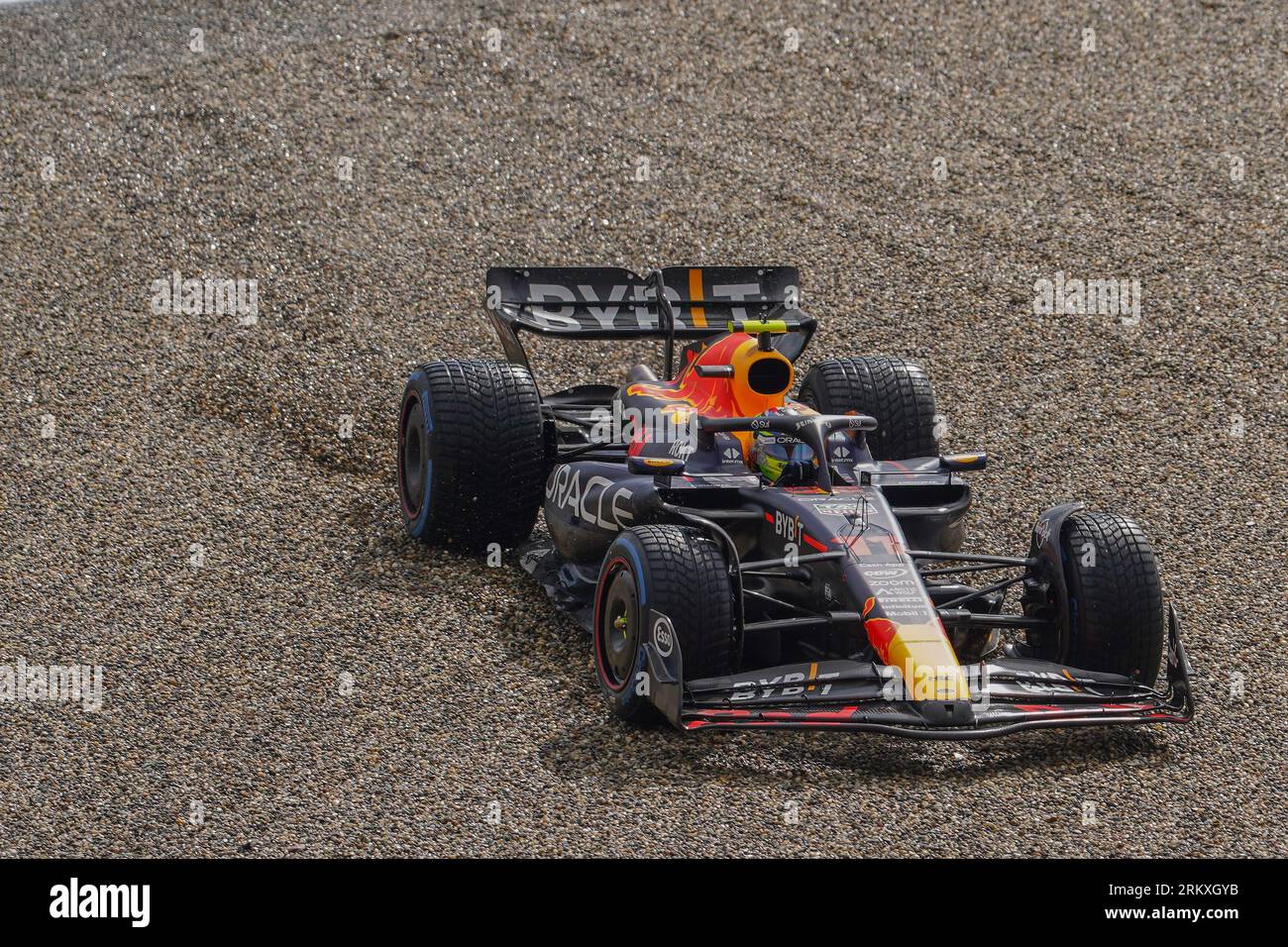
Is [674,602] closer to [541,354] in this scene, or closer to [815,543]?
[815,543]

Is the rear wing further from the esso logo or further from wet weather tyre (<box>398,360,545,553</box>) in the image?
the esso logo

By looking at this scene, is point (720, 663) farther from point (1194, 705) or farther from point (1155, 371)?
point (1155, 371)

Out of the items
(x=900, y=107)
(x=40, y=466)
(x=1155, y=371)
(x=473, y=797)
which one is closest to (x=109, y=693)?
(x=473, y=797)

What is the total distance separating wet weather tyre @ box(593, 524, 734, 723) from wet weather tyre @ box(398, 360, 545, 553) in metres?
2.27

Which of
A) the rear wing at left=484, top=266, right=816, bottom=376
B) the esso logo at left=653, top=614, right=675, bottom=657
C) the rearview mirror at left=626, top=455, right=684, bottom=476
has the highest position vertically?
the rear wing at left=484, top=266, right=816, bottom=376

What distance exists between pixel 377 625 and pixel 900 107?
1123cm

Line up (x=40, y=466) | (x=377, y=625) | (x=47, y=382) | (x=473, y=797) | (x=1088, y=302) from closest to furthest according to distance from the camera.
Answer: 1. (x=473, y=797)
2. (x=377, y=625)
3. (x=40, y=466)
4. (x=47, y=382)
5. (x=1088, y=302)

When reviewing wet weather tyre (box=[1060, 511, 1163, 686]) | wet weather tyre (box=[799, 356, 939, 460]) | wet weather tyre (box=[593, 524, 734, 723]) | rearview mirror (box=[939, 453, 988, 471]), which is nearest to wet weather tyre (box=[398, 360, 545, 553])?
wet weather tyre (box=[799, 356, 939, 460])

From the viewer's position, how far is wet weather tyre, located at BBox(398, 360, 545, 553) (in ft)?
34.5

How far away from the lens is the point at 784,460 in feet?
30.8

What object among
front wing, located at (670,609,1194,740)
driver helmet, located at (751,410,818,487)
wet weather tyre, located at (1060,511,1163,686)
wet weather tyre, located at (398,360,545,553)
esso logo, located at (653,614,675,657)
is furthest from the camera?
wet weather tyre, located at (398,360,545,553)

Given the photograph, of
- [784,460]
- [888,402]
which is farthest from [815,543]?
[888,402]

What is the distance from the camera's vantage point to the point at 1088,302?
1533 cm

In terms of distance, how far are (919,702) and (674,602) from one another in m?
1.19
